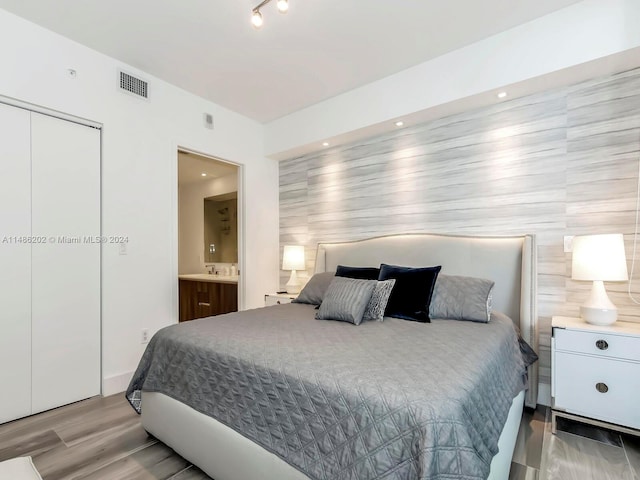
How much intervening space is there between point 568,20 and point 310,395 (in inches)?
112

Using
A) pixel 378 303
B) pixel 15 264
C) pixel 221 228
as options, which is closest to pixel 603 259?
pixel 378 303

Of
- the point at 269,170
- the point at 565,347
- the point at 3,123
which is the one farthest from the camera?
the point at 269,170

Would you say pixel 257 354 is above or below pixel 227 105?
below

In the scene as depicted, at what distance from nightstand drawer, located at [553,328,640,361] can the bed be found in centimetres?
31

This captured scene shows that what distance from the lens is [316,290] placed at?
3.05 m

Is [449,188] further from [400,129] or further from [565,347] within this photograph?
[565,347]

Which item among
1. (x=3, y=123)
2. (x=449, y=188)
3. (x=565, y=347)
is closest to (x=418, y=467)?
(x=565, y=347)

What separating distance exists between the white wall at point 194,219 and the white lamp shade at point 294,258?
2.01 meters

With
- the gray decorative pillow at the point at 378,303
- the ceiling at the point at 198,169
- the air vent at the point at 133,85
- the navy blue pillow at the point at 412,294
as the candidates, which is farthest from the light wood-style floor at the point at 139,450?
the ceiling at the point at 198,169

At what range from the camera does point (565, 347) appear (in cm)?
212

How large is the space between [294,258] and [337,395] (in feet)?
8.76

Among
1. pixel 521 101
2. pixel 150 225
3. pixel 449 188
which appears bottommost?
pixel 150 225

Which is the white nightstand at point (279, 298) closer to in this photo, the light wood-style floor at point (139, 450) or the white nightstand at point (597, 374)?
the light wood-style floor at point (139, 450)

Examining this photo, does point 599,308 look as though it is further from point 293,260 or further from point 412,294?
point 293,260
